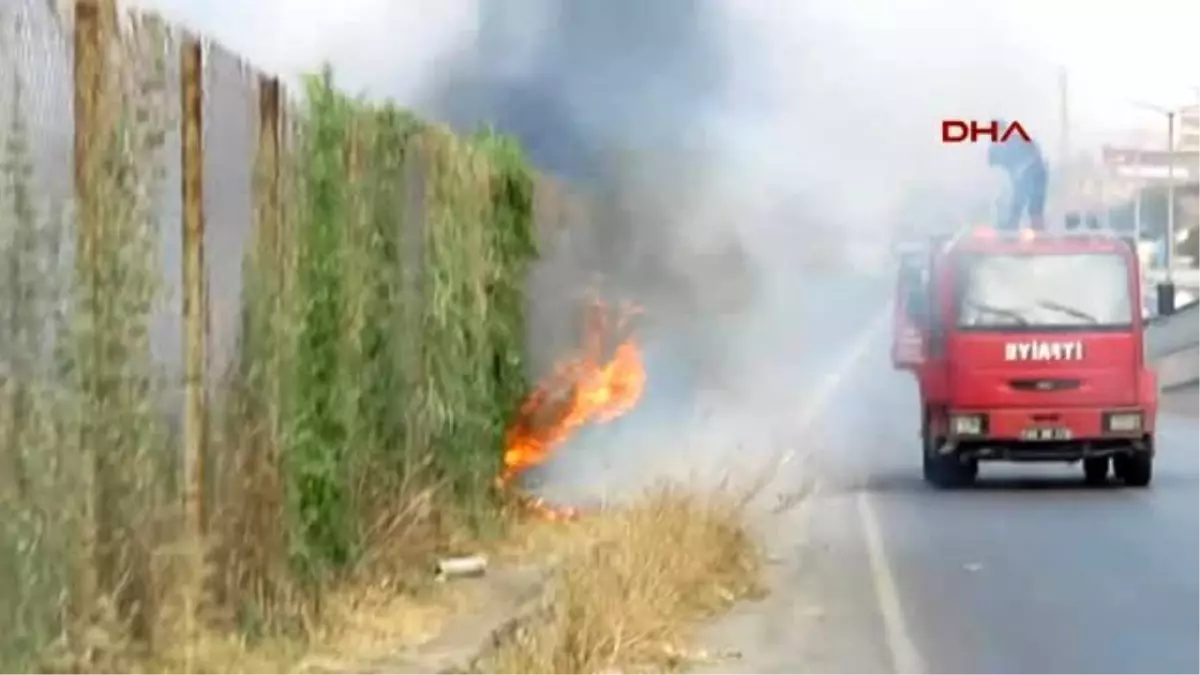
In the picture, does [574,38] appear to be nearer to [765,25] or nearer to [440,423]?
[765,25]

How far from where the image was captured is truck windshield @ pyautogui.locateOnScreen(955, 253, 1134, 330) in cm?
2233

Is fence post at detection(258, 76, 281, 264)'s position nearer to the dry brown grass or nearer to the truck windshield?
the dry brown grass

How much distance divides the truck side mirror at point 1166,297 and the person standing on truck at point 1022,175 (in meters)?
20.8

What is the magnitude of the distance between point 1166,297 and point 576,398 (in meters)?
34.7

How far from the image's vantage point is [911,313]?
77.0 ft

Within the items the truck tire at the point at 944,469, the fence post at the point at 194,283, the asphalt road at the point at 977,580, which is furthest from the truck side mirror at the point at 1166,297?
the fence post at the point at 194,283

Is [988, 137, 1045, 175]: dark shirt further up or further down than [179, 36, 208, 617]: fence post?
further up

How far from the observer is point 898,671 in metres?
10.8

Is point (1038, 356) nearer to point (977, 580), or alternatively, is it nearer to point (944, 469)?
point (944, 469)

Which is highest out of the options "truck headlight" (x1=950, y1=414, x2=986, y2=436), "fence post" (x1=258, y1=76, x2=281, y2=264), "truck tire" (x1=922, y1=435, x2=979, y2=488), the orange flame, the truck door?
"fence post" (x1=258, y1=76, x2=281, y2=264)

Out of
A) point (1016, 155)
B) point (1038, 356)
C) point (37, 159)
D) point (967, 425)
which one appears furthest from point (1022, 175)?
point (37, 159)

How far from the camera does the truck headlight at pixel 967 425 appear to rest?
72.4ft

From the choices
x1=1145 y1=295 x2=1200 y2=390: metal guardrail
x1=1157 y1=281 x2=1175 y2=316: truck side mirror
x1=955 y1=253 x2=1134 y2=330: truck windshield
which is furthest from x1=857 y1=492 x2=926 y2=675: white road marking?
x1=1157 y1=281 x2=1175 y2=316: truck side mirror

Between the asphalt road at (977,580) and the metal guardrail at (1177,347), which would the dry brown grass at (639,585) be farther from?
the metal guardrail at (1177,347)
